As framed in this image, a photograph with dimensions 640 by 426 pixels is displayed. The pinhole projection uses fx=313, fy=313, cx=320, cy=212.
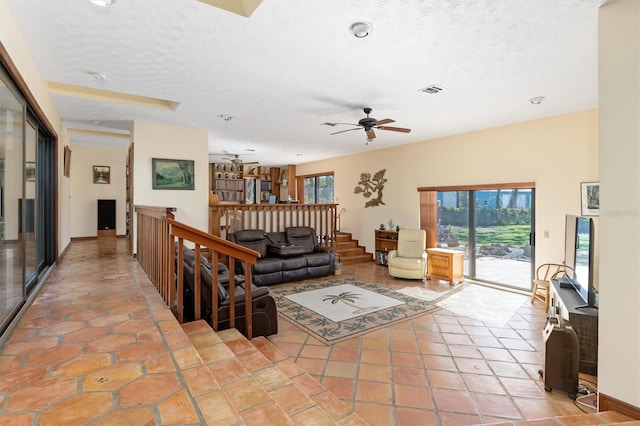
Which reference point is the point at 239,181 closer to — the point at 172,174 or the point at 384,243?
the point at 172,174

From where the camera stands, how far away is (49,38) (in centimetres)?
262

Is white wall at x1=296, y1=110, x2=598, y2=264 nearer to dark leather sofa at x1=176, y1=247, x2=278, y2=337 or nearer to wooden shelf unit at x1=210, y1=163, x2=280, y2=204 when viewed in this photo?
dark leather sofa at x1=176, y1=247, x2=278, y2=337

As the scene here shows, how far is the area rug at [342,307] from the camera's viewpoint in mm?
3770

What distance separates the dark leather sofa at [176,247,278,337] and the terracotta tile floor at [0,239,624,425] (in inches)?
9.8

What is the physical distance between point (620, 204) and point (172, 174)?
5.85 metres

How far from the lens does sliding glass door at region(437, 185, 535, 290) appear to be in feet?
18.0

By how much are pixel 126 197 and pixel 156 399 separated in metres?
8.17

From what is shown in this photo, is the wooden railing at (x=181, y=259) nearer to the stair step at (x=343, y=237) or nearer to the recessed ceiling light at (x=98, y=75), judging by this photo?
the recessed ceiling light at (x=98, y=75)

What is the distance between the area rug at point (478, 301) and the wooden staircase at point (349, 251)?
2.33 m

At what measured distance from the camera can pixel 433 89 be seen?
371 cm

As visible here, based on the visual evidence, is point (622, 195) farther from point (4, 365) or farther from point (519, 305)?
point (4, 365)

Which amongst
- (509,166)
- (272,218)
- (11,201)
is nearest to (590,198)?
(509,166)

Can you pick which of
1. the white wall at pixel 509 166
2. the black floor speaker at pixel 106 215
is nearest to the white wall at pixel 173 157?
the black floor speaker at pixel 106 215

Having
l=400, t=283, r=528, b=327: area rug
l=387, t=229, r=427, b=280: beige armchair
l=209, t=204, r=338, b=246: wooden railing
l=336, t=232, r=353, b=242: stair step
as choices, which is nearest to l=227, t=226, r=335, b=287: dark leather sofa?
l=209, t=204, r=338, b=246: wooden railing
